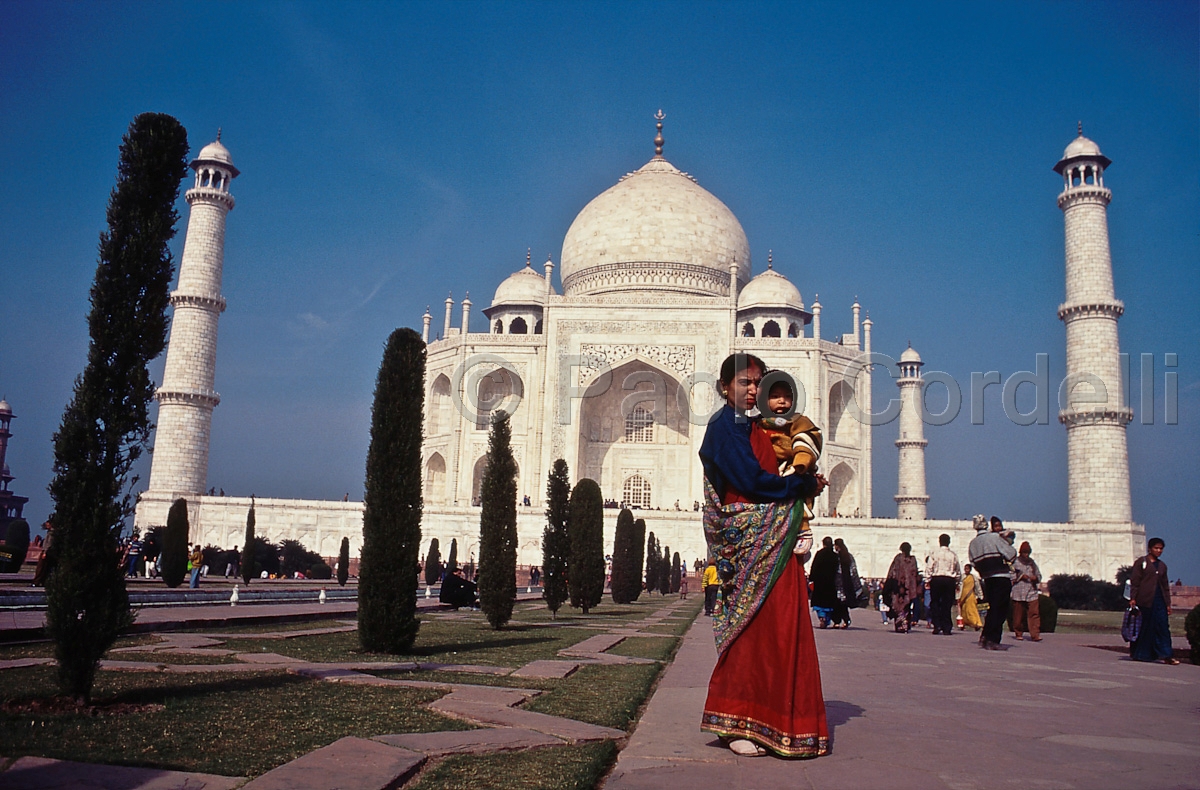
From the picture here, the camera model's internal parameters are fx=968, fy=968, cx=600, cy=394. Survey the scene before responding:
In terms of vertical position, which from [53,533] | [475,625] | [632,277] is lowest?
[475,625]

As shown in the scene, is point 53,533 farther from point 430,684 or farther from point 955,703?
point 955,703

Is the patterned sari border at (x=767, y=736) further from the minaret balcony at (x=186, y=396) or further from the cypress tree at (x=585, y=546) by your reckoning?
the minaret balcony at (x=186, y=396)

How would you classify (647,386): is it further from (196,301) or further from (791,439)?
(791,439)

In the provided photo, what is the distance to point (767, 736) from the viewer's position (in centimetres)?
283

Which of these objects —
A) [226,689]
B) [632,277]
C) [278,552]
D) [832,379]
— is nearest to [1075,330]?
[832,379]

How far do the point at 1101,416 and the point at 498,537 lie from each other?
21.1 m

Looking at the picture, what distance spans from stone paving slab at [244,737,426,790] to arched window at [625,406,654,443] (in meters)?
28.5

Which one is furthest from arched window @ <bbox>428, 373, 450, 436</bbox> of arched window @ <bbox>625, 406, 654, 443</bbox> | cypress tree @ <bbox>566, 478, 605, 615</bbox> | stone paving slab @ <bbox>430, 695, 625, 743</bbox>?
stone paving slab @ <bbox>430, 695, 625, 743</bbox>

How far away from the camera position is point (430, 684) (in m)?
3.92

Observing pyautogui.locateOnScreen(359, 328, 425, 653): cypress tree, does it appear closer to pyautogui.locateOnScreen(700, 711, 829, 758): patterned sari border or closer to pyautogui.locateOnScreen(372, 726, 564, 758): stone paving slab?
pyautogui.locateOnScreen(372, 726, 564, 758): stone paving slab

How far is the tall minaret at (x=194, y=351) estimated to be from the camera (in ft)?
86.9

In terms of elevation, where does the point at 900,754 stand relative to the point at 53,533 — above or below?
below

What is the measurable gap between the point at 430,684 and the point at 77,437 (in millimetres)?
1638

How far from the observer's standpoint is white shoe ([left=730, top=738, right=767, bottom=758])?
9.19ft
